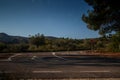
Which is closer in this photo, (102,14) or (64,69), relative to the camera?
(64,69)

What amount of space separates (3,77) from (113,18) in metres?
A: 14.7

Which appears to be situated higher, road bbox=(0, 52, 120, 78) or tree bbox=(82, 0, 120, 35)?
tree bbox=(82, 0, 120, 35)

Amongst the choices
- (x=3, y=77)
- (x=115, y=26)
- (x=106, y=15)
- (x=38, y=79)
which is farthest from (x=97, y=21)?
(x=3, y=77)

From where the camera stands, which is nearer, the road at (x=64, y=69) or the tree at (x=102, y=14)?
the road at (x=64, y=69)

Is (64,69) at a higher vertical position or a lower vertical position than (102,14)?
lower

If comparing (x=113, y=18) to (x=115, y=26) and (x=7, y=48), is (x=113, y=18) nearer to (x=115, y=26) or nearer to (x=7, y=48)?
(x=115, y=26)

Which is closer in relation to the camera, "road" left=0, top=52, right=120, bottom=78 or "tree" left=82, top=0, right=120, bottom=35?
"road" left=0, top=52, right=120, bottom=78

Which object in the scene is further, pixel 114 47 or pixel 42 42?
pixel 42 42

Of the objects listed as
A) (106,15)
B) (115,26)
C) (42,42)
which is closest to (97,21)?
(106,15)

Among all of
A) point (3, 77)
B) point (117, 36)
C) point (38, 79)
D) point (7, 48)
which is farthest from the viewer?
point (7, 48)

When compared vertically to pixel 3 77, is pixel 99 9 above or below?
above

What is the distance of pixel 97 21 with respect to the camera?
74.0 feet

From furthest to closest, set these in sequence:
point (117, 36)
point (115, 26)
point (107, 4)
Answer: point (117, 36) < point (115, 26) < point (107, 4)

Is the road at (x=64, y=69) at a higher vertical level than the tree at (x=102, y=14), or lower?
lower
